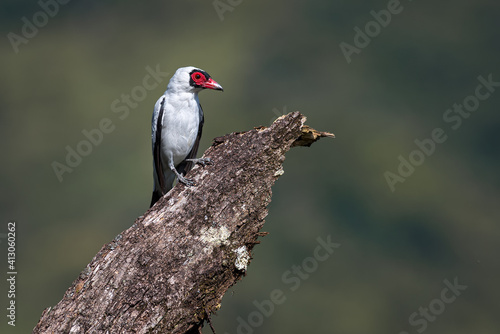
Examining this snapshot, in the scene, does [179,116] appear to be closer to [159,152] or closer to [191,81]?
[191,81]

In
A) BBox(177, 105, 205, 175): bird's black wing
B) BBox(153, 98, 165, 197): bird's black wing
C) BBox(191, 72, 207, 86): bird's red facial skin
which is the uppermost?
BBox(191, 72, 207, 86): bird's red facial skin

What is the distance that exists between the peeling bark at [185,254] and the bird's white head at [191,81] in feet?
5.53

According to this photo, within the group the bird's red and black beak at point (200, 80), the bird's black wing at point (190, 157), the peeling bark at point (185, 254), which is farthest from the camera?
the bird's black wing at point (190, 157)

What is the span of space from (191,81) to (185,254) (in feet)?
10.4

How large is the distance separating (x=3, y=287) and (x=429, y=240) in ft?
80.7

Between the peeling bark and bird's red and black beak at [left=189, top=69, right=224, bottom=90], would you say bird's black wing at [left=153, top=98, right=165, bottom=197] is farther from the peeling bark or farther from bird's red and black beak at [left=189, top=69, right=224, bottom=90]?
the peeling bark

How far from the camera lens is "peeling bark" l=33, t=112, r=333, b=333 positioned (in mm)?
5781

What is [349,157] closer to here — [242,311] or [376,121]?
[376,121]

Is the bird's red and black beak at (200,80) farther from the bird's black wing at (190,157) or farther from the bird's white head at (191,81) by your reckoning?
the bird's black wing at (190,157)

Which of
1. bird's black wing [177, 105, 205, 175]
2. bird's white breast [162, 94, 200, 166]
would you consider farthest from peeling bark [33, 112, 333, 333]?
bird's black wing [177, 105, 205, 175]

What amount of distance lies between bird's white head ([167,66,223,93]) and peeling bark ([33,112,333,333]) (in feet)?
5.53

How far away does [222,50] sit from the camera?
43.1 meters

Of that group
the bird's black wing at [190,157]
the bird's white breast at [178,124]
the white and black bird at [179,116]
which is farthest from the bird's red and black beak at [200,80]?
the bird's black wing at [190,157]

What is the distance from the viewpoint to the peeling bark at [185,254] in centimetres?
578
